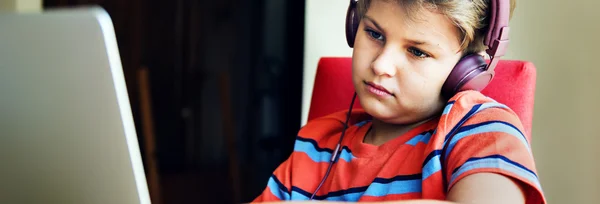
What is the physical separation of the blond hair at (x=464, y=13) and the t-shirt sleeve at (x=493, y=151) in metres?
0.11

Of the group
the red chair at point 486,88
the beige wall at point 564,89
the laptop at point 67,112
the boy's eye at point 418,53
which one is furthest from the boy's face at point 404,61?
the beige wall at point 564,89

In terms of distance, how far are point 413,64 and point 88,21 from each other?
18.4 inches

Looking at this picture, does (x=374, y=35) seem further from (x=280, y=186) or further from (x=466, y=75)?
(x=280, y=186)

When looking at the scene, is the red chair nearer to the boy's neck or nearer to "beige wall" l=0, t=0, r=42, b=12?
the boy's neck

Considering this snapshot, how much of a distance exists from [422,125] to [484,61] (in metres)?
0.13

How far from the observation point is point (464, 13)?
84 centimetres

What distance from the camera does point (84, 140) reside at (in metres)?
0.58

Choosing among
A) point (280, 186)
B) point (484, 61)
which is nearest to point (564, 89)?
point (484, 61)

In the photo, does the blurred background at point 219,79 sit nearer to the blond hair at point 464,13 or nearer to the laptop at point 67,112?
the blond hair at point 464,13

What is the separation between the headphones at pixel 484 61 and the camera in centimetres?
83

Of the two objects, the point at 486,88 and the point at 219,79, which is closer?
the point at 486,88

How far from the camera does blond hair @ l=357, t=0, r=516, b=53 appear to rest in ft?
2.76

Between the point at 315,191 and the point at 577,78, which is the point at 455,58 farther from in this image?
the point at 577,78

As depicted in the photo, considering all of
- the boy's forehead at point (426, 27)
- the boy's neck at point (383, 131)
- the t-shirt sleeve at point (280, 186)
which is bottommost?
the t-shirt sleeve at point (280, 186)
